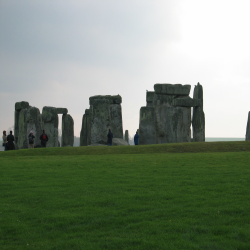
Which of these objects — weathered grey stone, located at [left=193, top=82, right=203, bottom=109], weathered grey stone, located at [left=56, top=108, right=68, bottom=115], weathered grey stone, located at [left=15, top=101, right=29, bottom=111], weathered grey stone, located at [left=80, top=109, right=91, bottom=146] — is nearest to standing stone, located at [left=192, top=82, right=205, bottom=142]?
weathered grey stone, located at [left=193, top=82, right=203, bottom=109]

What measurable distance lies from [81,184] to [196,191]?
102 inches

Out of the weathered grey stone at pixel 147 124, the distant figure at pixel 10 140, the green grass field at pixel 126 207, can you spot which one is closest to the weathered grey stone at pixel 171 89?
the weathered grey stone at pixel 147 124

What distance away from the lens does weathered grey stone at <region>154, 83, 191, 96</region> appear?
76.4ft

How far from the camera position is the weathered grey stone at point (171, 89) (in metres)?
23.3

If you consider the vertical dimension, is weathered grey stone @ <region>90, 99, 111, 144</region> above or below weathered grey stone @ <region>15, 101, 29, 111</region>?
below

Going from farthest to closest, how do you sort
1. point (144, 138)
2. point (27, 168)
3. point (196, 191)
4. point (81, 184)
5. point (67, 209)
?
point (144, 138) < point (27, 168) < point (81, 184) < point (196, 191) < point (67, 209)

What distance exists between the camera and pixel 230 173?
30.2ft

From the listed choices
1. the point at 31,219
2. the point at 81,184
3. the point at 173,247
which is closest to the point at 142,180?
the point at 81,184

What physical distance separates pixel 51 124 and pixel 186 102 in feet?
31.0

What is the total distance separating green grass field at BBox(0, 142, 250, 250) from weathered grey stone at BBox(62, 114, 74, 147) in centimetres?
1659

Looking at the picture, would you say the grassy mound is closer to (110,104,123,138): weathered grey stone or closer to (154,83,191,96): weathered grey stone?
(154,83,191,96): weathered grey stone

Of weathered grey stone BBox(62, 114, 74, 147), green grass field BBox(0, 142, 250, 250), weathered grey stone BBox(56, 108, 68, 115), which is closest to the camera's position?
green grass field BBox(0, 142, 250, 250)

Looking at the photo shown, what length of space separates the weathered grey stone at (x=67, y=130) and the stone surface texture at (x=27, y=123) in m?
4.45

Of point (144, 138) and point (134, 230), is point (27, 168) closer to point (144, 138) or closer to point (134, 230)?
point (134, 230)
